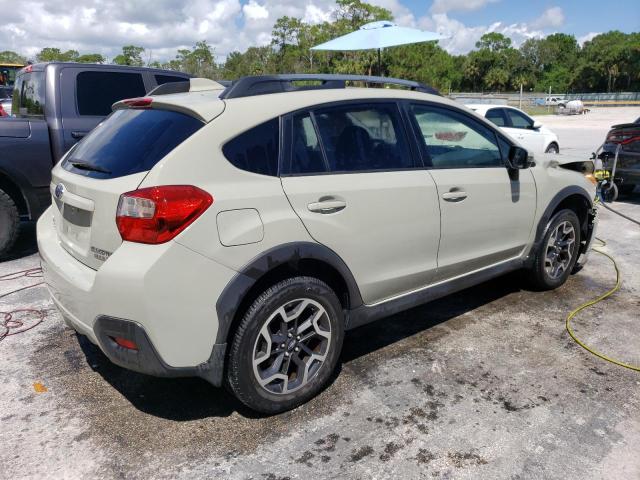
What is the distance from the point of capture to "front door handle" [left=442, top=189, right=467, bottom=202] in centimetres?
349

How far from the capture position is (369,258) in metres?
3.12

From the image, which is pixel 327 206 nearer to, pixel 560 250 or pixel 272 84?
pixel 272 84

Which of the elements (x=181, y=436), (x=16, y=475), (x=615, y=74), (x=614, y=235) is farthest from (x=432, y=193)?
(x=615, y=74)

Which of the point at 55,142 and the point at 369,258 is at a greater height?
the point at 55,142

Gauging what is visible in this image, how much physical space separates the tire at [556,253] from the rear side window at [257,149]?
2.63 metres

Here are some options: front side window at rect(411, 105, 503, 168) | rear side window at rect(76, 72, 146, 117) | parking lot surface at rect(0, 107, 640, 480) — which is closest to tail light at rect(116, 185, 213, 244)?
parking lot surface at rect(0, 107, 640, 480)

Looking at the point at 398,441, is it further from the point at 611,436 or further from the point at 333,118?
the point at 333,118

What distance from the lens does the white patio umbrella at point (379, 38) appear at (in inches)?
501

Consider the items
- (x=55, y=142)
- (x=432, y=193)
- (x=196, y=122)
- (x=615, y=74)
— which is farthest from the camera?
(x=615, y=74)

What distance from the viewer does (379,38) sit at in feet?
42.7

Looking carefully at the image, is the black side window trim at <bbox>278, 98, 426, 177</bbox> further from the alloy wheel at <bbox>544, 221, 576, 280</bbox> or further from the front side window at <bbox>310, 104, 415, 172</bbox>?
the alloy wheel at <bbox>544, 221, 576, 280</bbox>

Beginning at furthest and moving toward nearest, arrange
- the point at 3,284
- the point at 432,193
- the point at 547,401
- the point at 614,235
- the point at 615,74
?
the point at 615,74 → the point at 614,235 → the point at 3,284 → the point at 432,193 → the point at 547,401

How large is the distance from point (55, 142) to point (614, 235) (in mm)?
6521

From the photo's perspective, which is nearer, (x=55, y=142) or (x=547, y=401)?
(x=547, y=401)
